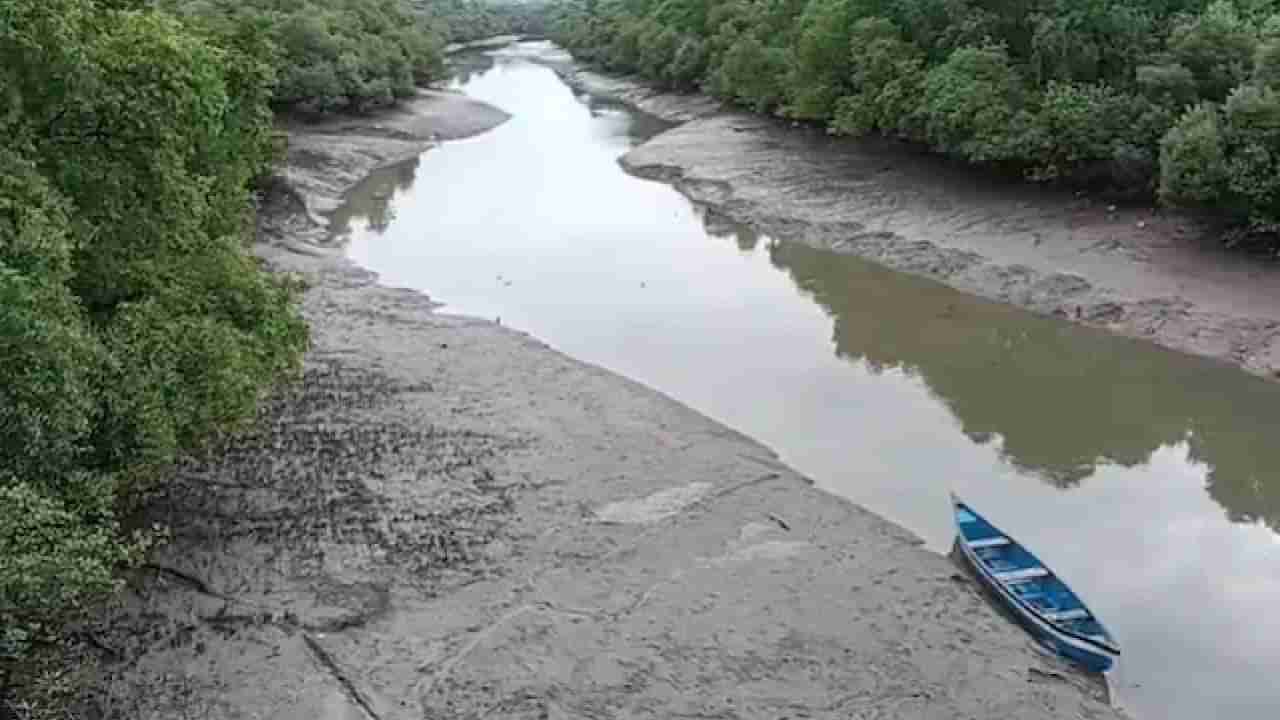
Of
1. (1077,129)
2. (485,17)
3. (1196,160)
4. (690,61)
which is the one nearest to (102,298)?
(1196,160)

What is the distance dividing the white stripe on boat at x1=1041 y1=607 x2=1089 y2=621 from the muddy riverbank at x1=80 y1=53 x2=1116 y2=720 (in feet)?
2.02

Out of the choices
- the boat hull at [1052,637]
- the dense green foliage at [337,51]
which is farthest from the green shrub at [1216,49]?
the dense green foliage at [337,51]

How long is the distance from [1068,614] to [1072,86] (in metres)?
27.1

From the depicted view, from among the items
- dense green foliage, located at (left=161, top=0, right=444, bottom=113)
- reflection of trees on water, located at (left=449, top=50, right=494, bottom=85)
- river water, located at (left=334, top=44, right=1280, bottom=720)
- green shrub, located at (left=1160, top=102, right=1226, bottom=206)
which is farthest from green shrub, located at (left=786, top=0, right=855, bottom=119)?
reflection of trees on water, located at (left=449, top=50, right=494, bottom=85)

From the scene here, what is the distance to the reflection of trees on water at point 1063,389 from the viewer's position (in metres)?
25.6

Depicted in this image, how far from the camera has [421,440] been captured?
24.7 m

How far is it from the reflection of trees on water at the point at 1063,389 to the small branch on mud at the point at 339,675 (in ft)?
47.2

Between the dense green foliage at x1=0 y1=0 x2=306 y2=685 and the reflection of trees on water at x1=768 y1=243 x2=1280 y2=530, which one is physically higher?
the dense green foliage at x1=0 y1=0 x2=306 y2=685

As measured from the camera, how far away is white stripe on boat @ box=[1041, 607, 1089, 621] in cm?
1827

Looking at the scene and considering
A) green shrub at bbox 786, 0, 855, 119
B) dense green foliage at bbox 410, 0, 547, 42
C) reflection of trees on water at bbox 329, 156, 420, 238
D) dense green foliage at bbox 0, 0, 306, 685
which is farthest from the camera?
dense green foliage at bbox 410, 0, 547, 42

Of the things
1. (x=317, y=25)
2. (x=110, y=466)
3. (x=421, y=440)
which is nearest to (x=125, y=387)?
(x=110, y=466)

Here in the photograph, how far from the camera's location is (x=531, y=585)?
19.3 m

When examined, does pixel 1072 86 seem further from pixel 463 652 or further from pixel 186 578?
pixel 186 578

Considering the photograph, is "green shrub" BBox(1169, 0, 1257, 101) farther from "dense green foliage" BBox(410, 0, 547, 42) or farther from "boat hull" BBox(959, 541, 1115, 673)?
"dense green foliage" BBox(410, 0, 547, 42)
